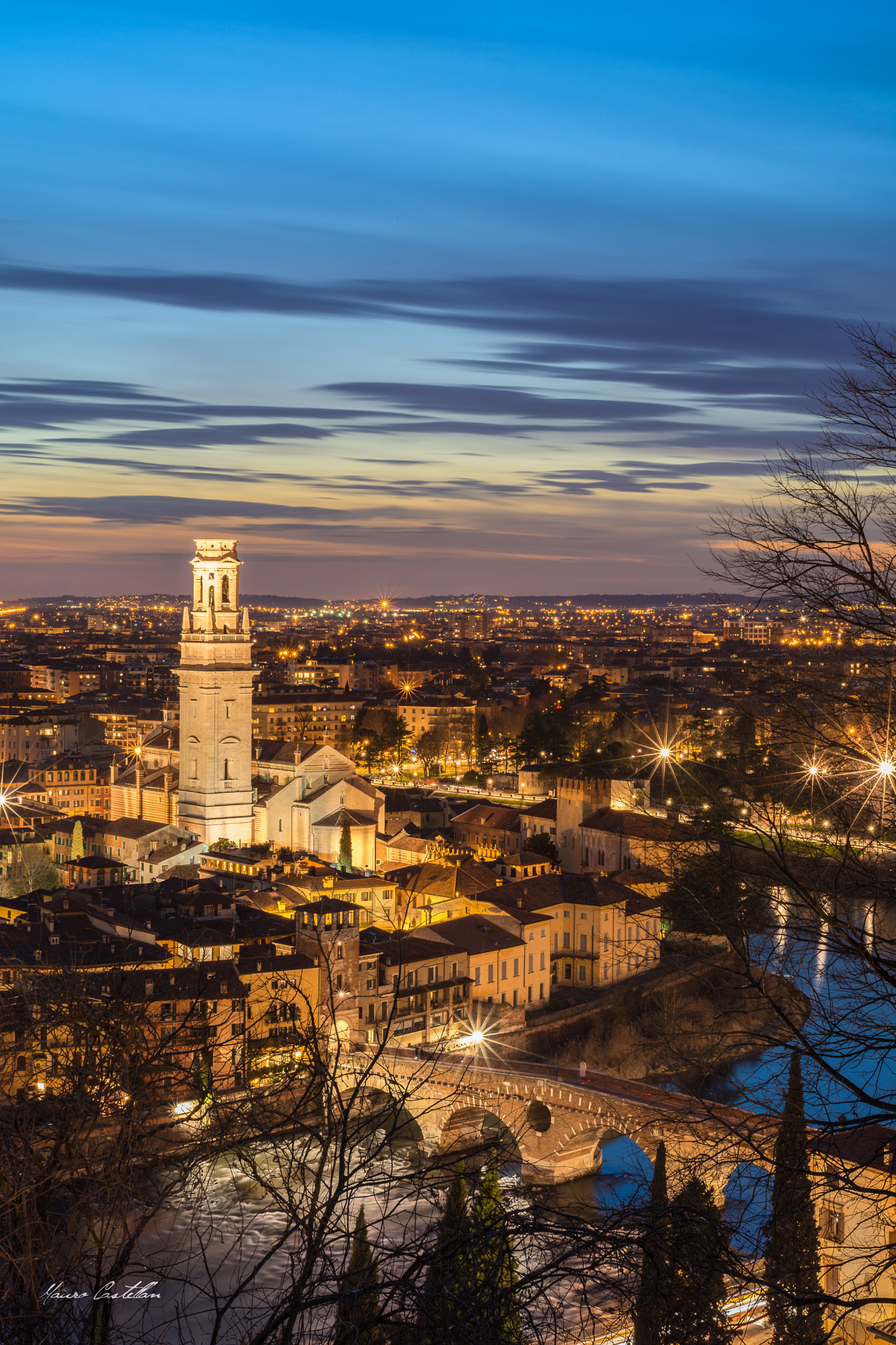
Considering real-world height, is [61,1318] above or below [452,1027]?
above

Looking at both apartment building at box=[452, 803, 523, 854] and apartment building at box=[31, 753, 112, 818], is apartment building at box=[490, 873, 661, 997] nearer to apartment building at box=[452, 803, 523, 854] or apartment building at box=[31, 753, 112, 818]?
apartment building at box=[452, 803, 523, 854]

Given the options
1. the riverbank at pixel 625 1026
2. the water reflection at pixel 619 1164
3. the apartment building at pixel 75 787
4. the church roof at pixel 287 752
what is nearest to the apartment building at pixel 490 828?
the church roof at pixel 287 752

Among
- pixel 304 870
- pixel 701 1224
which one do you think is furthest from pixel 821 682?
pixel 304 870

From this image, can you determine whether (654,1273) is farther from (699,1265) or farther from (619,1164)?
(619,1164)

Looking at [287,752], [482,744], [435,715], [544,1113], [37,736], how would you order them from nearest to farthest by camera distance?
[544,1113] < [287,752] < [482,744] < [37,736] < [435,715]

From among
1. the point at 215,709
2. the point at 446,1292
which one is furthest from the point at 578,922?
the point at 446,1292

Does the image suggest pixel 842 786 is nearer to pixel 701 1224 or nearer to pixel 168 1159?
pixel 701 1224
